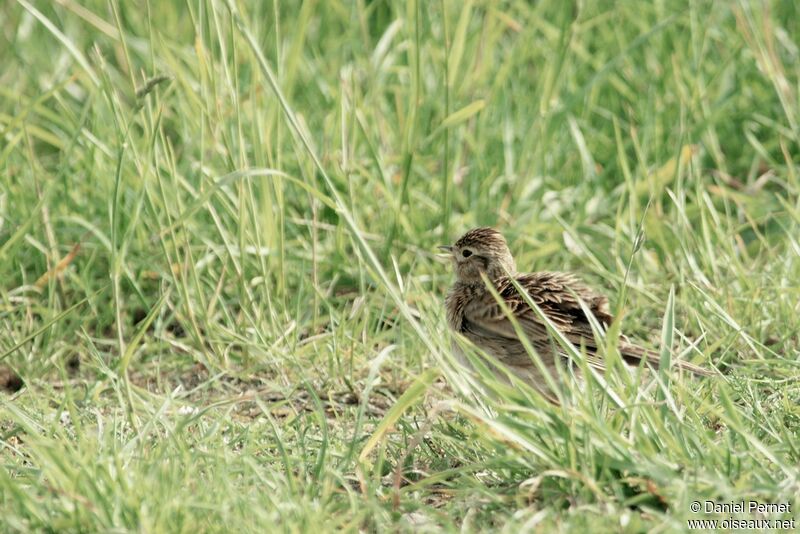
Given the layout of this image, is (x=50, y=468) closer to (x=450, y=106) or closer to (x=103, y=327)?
(x=103, y=327)

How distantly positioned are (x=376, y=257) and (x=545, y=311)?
1.41 m

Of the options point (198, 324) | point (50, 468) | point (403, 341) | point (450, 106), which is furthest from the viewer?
point (450, 106)

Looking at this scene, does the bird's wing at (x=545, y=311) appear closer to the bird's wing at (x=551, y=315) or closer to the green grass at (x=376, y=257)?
the bird's wing at (x=551, y=315)

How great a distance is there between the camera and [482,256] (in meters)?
5.46

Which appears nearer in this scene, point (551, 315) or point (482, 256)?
point (551, 315)

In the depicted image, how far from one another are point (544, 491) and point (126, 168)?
2.96 m

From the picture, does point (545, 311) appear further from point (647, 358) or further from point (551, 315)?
point (647, 358)

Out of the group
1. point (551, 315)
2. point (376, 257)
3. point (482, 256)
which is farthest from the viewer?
point (376, 257)

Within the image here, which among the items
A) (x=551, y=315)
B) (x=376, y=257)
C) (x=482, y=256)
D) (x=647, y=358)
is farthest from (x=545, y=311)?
(x=376, y=257)

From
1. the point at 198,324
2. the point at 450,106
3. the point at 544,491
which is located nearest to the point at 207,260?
the point at 198,324

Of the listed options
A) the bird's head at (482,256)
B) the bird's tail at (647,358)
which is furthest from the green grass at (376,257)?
the bird's head at (482,256)

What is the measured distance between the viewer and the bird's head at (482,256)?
5.44 m

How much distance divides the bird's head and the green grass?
9.2 inches

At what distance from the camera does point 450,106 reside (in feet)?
20.4
